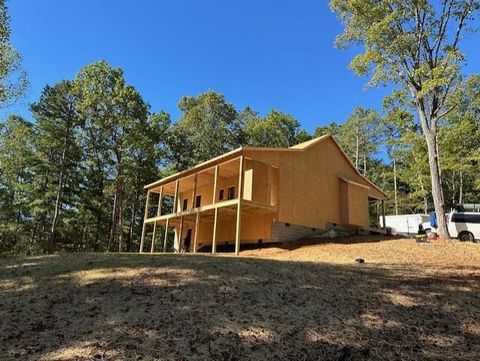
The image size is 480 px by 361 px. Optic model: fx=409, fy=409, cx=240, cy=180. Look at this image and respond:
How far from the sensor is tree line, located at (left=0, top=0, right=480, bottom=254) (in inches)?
853

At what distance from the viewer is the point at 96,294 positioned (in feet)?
27.1

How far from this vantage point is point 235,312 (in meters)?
7.22

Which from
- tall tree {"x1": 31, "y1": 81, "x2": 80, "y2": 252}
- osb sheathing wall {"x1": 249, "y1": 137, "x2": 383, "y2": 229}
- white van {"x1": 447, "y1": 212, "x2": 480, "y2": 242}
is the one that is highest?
tall tree {"x1": 31, "y1": 81, "x2": 80, "y2": 252}

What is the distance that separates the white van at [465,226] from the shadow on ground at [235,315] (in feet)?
46.1

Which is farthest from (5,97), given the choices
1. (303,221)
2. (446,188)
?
(446,188)

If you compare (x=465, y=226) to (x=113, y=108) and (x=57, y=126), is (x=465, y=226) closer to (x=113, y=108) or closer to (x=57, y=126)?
(x=113, y=108)

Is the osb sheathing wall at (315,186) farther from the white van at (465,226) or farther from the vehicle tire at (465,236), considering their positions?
the vehicle tire at (465,236)

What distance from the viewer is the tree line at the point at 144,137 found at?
853 inches

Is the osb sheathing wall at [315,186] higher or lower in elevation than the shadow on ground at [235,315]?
higher

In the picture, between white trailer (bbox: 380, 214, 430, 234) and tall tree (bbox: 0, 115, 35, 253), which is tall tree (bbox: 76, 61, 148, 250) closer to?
tall tree (bbox: 0, 115, 35, 253)

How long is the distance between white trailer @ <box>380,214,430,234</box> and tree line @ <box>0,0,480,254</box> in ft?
8.78

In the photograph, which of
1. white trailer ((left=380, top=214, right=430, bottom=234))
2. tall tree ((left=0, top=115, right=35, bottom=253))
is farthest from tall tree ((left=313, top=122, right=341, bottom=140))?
tall tree ((left=0, top=115, right=35, bottom=253))

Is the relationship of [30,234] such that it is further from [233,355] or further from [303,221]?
[233,355]

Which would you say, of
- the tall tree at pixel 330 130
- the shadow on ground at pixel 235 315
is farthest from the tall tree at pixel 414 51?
the tall tree at pixel 330 130
